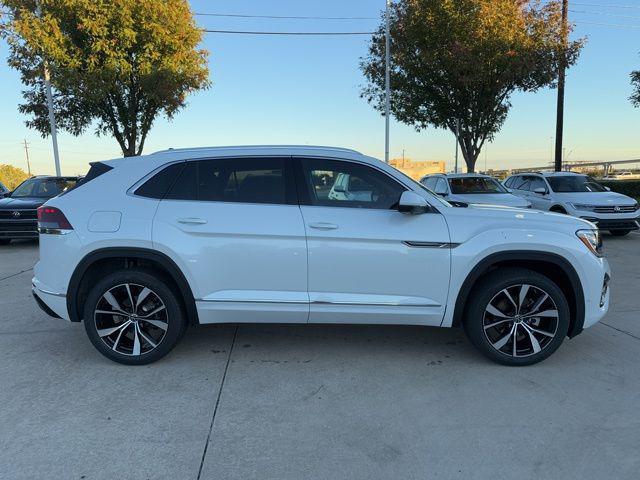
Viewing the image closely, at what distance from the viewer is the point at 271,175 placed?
4.02m

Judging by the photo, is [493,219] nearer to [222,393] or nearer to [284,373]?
[284,373]

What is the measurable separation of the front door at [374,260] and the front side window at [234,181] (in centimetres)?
27

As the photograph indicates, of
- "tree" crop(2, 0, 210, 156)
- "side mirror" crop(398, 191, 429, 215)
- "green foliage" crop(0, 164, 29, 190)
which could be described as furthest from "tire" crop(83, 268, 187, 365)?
"green foliage" crop(0, 164, 29, 190)

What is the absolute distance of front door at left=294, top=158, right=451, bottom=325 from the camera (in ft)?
12.4

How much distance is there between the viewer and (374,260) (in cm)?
378

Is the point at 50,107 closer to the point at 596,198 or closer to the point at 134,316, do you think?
the point at 134,316

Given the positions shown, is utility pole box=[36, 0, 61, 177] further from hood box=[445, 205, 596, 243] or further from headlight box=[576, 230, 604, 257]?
headlight box=[576, 230, 604, 257]

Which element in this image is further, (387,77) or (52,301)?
(387,77)

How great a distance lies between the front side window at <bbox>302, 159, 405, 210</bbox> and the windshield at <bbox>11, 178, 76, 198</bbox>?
1009cm

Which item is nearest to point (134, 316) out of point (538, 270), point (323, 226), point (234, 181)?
point (234, 181)

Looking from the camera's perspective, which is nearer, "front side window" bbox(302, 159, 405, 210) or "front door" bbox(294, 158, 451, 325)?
"front door" bbox(294, 158, 451, 325)

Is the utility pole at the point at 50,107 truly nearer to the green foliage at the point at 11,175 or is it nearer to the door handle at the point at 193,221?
the door handle at the point at 193,221

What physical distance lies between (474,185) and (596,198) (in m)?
2.76

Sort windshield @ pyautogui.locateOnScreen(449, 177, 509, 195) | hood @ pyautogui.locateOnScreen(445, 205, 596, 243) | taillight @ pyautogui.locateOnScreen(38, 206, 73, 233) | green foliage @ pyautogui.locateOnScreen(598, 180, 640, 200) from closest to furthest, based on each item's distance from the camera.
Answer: hood @ pyautogui.locateOnScreen(445, 205, 596, 243) → taillight @ pyautogui.locateOnScreen(38, 206, 73, 233) → windshield @ pyautogui.locateOnScreen(449, 177, 509, 195) → green foliage @ pyautogui.locateOnScreen(598, 180, 640, 200)
